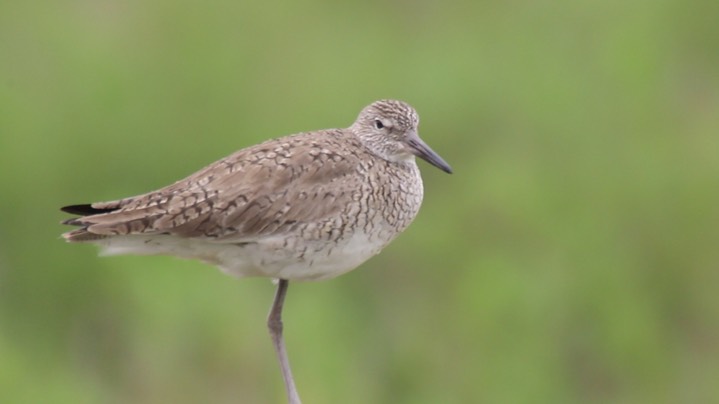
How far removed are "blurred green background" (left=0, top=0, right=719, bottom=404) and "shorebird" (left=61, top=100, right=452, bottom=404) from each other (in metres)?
2.72

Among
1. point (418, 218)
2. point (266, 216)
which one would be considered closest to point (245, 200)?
point (266, 216)

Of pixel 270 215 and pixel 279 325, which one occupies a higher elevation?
pixel 270 215

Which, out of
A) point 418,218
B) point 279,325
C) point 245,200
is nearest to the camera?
point 245,200

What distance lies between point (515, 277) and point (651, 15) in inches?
140

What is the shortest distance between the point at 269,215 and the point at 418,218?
4.73 meters

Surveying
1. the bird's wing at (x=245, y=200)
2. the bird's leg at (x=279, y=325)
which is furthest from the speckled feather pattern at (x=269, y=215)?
the bird's leg at (x=279, y=325)

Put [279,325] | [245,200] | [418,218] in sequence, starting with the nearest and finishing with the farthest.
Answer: [245,200], [279,325], [418,218]

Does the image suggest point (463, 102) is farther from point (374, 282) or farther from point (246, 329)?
point (246, 329)

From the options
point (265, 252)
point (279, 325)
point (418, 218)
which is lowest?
point (418, 218)

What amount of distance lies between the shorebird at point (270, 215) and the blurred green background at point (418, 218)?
8.92 feet

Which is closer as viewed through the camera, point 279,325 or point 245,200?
point 245,200

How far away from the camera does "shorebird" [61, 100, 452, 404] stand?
8.98 m

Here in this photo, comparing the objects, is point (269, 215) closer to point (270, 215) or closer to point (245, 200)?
point (270, 215)

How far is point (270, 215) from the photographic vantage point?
9.06m
